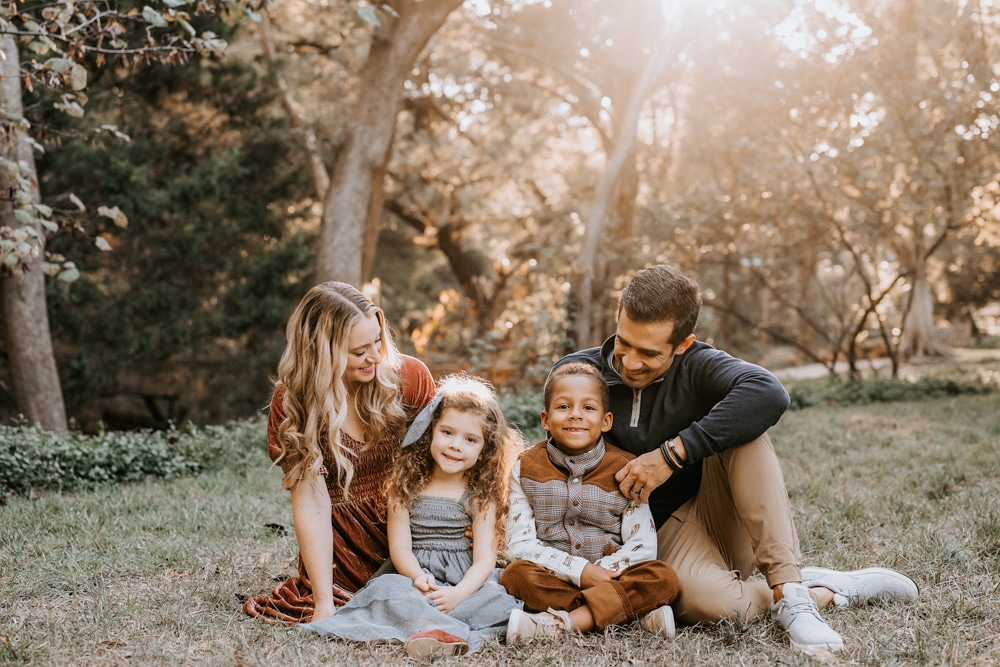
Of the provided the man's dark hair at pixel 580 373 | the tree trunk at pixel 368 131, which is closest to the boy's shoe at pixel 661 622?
the man's dark hair at pixel 580 373

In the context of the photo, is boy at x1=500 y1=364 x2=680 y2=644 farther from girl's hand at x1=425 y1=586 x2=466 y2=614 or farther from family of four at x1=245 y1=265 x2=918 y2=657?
girl's hand at x1=425 y1=586 x2=466 y2=614

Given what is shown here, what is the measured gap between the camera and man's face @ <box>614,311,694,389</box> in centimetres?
296

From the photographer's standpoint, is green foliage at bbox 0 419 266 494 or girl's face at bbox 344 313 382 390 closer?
girl's face at bbox 344 313 382 390

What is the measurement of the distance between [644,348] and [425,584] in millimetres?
1174

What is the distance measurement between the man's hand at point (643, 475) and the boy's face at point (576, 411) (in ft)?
0.62

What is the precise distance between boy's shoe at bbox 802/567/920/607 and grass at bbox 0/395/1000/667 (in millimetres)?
65

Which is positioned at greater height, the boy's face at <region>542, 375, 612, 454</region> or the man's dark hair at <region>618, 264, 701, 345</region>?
the man's dark hair at <region>618, 264, 701, 345</region>

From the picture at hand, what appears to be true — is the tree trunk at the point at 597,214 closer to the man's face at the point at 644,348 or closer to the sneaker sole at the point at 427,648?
the man's face at the point at 644,348

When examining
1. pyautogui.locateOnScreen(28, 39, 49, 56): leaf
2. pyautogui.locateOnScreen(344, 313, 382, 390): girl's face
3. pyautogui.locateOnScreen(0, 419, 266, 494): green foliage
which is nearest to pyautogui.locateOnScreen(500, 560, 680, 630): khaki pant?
pyautogui.locateOnScreen(344, 313, 382, 390): girl's face

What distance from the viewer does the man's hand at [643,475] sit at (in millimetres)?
2883

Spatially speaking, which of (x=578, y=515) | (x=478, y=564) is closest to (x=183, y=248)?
(x=478, y=564)

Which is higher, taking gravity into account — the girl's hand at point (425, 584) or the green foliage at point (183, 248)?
the green foliage at point (183, 248)

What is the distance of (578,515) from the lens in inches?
118

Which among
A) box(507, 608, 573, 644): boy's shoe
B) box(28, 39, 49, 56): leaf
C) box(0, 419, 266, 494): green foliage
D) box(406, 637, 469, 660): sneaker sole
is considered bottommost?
box(0, 419, 266, 494): green foliage
